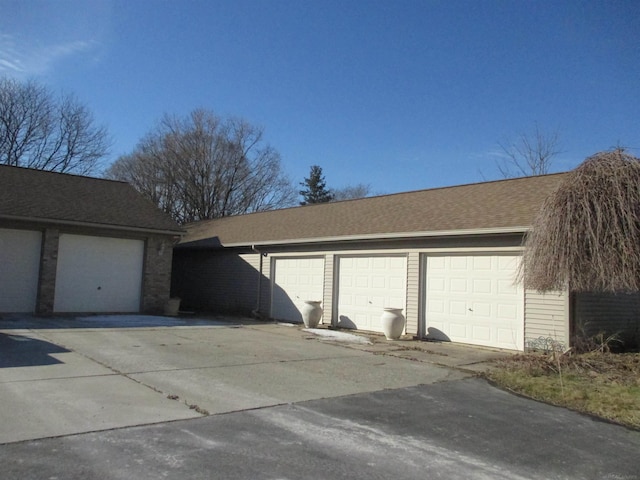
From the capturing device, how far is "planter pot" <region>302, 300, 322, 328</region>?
15891 mm

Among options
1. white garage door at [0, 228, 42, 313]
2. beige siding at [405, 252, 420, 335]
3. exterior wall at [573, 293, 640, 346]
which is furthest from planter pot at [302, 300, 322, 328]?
white garage door at [0, 228, 42, 313]

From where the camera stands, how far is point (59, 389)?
6.92 m

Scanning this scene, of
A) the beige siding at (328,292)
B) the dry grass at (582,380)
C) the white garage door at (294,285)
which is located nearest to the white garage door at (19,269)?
the white garage door at (294,285)

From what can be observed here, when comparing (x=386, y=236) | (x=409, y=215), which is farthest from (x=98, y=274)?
(x=409, y=215)

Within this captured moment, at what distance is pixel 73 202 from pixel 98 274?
2.56m

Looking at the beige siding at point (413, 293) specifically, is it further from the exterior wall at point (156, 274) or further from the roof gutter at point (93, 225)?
the exterior wall at point (156, 274)

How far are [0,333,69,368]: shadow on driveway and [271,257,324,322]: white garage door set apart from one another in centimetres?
828

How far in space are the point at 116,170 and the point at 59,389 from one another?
1457 inches

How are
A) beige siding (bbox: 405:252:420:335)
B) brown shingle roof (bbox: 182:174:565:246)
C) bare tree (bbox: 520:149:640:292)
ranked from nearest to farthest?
bare tree (bbox: 520:149:640:292)
brown shingle roof (bbox: 182:174:565:246)
beige siding (bbox: 405:252:420:335)

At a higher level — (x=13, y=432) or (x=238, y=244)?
(x=238, y=244)

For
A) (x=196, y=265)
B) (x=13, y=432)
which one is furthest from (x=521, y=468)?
(x=196, y=265)

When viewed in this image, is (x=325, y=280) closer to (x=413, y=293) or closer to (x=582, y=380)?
(x=413, y=293)

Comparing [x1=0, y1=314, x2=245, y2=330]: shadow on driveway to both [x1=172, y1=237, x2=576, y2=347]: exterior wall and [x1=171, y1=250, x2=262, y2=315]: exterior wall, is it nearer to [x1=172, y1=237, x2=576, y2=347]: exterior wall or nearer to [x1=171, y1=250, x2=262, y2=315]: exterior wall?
[x1=171, y1=250, x2=262, y2=315]: exterior wall

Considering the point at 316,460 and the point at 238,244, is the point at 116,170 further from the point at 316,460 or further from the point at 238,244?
the point at 316,460
